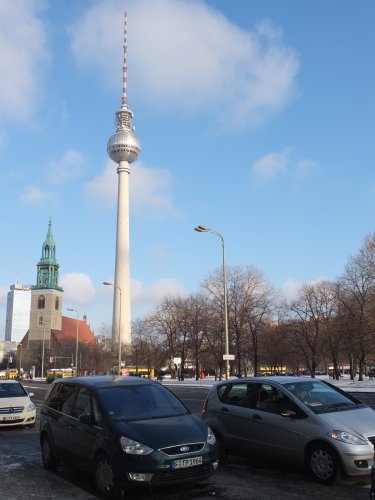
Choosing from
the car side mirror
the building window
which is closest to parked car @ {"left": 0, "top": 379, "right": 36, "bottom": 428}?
the car side mirror

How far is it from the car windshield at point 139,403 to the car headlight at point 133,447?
0.57m

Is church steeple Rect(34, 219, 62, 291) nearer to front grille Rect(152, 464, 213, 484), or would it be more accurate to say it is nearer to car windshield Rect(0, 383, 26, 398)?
car windshield Rect(0, 383, 26, 398)

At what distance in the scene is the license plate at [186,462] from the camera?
22.5 feet

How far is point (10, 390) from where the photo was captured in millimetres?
16469

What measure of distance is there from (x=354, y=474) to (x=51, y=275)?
138 metres

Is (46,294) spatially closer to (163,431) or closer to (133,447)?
(163,431)

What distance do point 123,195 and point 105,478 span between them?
407 feet

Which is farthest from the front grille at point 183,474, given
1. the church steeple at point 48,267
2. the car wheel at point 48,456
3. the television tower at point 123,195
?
the church steeple at point 48,267

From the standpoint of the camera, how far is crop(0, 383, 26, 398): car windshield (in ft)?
→ 52.6

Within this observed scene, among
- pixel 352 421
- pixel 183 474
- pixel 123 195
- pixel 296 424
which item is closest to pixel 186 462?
pixel 183 474

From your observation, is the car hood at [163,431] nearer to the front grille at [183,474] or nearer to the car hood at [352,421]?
the front grille at [183,474]

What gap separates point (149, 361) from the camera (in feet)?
251

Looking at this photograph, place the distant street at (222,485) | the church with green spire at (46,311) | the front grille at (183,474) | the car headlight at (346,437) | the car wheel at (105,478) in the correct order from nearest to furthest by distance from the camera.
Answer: the front grille at (183,474) < the car wheel at (105,478) < the distant street at (222,485) < the car headlight at (346,437) < the church with green spire at (46,311)

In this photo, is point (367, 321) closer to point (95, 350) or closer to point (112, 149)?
point (95, 350)
